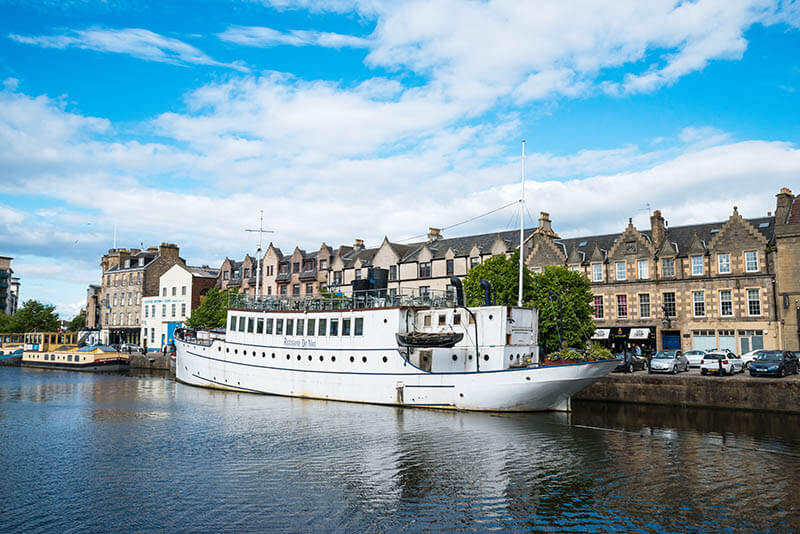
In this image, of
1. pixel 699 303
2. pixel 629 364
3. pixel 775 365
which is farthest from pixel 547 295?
pixel 699 303

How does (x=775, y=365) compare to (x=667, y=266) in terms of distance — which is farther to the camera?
(x=667, y=266)

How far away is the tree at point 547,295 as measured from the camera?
46.3 metres

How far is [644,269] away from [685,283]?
3876 millimetres

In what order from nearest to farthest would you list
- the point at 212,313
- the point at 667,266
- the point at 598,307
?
the point at 667,266 → the point at 598,307 → the point at 212,313

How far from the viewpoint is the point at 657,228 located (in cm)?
5862

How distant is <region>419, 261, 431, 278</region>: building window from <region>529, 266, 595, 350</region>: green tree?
20.1m

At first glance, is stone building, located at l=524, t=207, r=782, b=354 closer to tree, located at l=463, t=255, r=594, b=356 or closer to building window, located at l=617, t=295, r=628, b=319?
building window, located at l=617, t=295, r=628, b=319

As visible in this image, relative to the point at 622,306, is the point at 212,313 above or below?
below

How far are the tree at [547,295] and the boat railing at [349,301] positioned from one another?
6.75 m

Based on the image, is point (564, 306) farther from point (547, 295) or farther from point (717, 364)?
point (717, 364)

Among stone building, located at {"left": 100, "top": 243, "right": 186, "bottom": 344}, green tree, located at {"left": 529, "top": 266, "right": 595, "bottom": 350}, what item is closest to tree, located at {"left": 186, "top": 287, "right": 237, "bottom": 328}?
stone building, located at {"left": 100, "top": 243, "right": 186, "bottom": 344}

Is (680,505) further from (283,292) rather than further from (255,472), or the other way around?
(283,292)

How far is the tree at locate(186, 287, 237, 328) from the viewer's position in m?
76.2

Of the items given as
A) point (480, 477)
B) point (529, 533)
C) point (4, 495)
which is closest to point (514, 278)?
point (480, 477)
